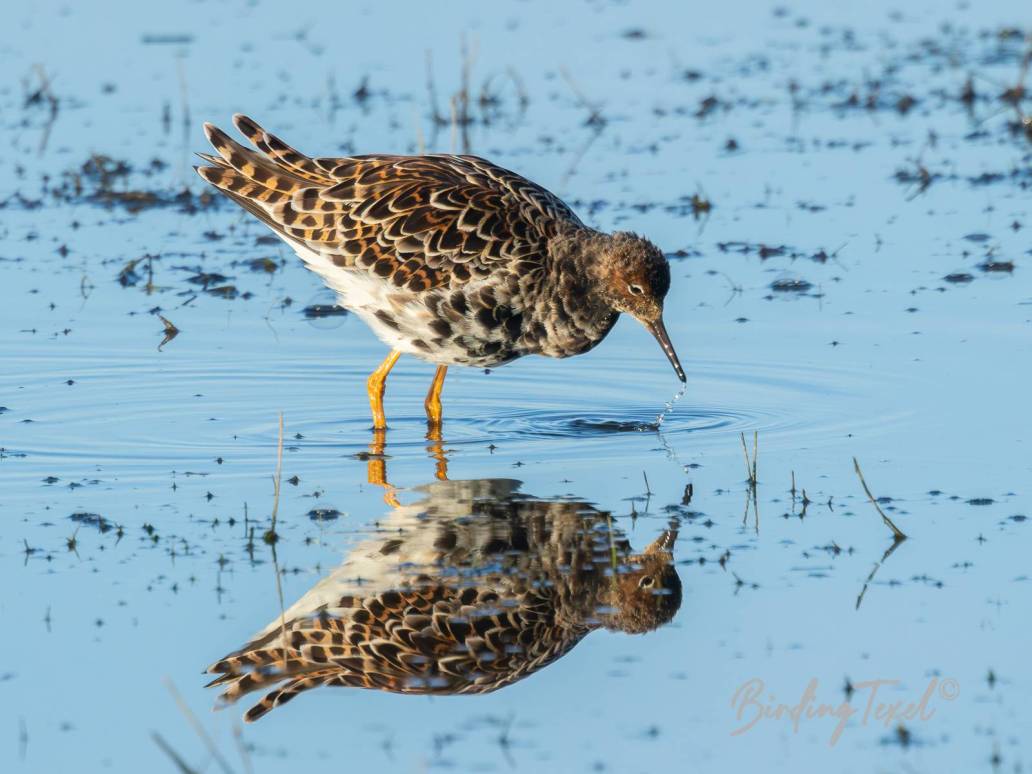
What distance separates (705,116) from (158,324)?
7087 mm

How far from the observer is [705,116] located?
1786cm

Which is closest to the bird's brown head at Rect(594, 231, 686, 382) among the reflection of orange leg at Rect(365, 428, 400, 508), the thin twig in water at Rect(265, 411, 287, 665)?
the reflection of orange leg at Rect(365, 428, 400, 508)

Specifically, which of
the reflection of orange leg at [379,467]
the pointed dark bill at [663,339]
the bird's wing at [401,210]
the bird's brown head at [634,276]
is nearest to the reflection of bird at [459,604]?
the reflection of orange leg at [379,467]

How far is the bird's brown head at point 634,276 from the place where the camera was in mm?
10461

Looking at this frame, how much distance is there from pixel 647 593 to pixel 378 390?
11.5ft

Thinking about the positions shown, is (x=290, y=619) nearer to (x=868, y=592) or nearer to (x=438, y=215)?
(x=868, y=592)

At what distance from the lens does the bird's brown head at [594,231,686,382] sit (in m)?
10.5

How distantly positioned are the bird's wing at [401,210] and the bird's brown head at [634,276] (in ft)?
1.28

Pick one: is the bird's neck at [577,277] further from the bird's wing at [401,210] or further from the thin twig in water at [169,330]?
the thin twig in water at [169,330]

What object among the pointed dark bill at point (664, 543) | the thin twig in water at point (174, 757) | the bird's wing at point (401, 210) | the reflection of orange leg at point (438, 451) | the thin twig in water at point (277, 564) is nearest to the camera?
the thin twig in water at point (174, 757)

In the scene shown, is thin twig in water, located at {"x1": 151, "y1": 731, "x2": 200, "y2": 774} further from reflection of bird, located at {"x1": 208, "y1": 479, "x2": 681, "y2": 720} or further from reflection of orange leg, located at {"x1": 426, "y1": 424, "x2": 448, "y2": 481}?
reflection of orange leg, located at {"x1": 426, "y1": 424, "x2": 448, "y2": 481}

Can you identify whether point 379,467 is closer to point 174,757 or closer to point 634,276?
point 634,276

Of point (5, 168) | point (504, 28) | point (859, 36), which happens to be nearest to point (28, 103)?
point (5, 168)

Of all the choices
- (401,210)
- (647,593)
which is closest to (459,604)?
(647,593)
